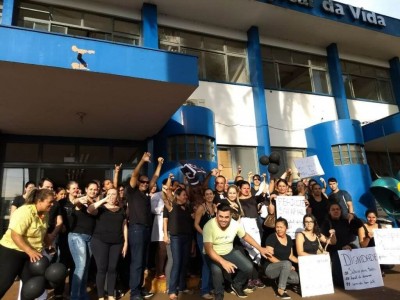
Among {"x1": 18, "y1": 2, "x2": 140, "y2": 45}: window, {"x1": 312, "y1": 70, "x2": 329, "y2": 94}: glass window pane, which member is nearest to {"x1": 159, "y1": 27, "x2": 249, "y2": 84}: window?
{"x1": 18, "y1": 2, "x2": 140, "y2": 45}: window

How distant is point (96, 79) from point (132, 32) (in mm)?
5580

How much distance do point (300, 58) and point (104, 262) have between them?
38.4 ft

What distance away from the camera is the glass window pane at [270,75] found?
1230cm

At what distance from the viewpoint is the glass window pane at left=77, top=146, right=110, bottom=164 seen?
912 centimetres

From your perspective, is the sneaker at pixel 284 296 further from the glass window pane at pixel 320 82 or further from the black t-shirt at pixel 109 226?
the glass window pane at pixel 320 82

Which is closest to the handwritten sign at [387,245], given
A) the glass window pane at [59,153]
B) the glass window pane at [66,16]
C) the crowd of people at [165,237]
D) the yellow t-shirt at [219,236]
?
the crowd of people at [165,237]

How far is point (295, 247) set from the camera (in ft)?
18.4

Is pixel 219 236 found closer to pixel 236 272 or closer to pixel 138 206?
pixel 236 272

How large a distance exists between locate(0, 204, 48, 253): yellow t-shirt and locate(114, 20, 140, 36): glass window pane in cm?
815

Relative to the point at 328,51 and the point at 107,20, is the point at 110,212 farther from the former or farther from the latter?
the point at 328,51

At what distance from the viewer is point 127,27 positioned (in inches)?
420

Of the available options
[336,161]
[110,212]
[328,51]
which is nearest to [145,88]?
[110,212]

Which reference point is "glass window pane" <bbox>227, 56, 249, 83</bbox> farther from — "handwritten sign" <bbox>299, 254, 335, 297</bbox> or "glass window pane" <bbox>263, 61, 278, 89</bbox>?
"handwritten sign" <bbox>299, 254, 335, 297</bbox>

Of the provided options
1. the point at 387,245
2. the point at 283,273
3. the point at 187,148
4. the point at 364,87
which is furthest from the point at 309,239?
the point at 364,87
